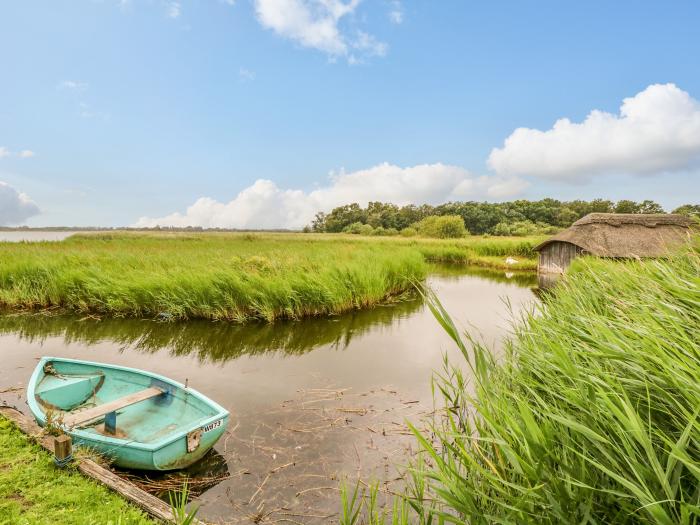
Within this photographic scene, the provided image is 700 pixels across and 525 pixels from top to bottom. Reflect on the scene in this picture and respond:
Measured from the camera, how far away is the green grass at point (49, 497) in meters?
2.98

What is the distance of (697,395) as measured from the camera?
1.70 m

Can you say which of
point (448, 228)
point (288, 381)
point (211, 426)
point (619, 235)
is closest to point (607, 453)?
point (211, 426)

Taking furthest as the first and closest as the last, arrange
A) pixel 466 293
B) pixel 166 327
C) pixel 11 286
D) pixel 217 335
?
pixel 466 293, pixel 11 286, pixel 166 327, pixel 217 335

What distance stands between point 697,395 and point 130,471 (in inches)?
211

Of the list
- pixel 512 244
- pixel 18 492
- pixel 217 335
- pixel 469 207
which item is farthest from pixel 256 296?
pixel 469 207

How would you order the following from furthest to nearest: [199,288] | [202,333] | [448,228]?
1. [448,228]
2. [199,288]
3. [202,333]

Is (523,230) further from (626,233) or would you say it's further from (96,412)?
(96,412)

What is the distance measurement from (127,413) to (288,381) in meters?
2.79

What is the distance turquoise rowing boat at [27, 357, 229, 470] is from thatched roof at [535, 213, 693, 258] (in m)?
21.6

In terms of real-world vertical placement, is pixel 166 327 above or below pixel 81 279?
below

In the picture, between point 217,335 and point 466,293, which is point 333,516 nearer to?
point 217,335

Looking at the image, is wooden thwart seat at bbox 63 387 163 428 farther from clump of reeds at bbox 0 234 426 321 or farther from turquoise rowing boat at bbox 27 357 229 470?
clump of reeds at bbox 0 234 426 321

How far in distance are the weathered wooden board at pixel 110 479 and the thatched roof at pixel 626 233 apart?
22.4m

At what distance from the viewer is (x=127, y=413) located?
519 centimetres
